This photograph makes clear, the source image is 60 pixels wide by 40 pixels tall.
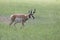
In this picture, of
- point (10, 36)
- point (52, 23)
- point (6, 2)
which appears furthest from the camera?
point (6, 2)

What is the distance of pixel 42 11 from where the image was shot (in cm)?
197

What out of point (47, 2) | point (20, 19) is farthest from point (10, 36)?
point (47, 2)

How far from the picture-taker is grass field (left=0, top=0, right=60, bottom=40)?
1.73 meters

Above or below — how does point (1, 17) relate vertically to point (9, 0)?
below

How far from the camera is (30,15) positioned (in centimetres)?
183

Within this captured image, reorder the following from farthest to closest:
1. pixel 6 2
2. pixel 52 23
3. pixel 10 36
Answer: pixel 6 2
pixel 52 23
pixel 10 36

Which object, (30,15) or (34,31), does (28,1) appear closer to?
(30,15)

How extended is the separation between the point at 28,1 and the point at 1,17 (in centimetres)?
36

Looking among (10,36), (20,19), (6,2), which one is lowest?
(10,36)

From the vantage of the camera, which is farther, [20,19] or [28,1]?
[28,1]

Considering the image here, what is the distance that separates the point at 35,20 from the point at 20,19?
147 millimetres

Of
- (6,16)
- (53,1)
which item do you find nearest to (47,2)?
(53,1)

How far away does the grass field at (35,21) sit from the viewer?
173 centimetres

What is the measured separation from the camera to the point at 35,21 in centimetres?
186
